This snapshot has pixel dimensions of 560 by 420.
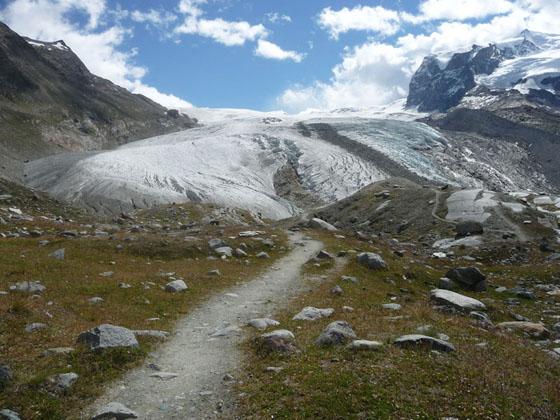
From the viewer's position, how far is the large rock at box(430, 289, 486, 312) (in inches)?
912

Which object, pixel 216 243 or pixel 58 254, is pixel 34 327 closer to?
pixel 58 254

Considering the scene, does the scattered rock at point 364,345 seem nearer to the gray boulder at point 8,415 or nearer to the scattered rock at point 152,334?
the scattered rock at point 152,334

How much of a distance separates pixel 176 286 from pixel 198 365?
1041 cm

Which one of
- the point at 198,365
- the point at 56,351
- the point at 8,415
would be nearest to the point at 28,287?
the point at 56,351

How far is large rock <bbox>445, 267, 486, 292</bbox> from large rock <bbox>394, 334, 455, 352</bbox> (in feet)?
64.1

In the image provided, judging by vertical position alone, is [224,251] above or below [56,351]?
below

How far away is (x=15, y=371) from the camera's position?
1211 centimetres

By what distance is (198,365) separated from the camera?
46.5 ft

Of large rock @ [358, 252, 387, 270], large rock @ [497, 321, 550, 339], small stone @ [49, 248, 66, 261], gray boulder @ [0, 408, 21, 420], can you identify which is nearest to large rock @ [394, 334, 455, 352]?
large rock @ [497, 321, 550, 339]

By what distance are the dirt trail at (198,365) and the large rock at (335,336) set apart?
269 cm

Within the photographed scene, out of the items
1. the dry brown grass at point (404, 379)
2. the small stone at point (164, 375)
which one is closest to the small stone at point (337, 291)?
the dry brown grass at point (404, 379)

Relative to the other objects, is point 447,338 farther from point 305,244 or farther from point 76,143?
point 76,143

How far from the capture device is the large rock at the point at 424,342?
46.0 feet

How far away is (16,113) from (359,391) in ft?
619
